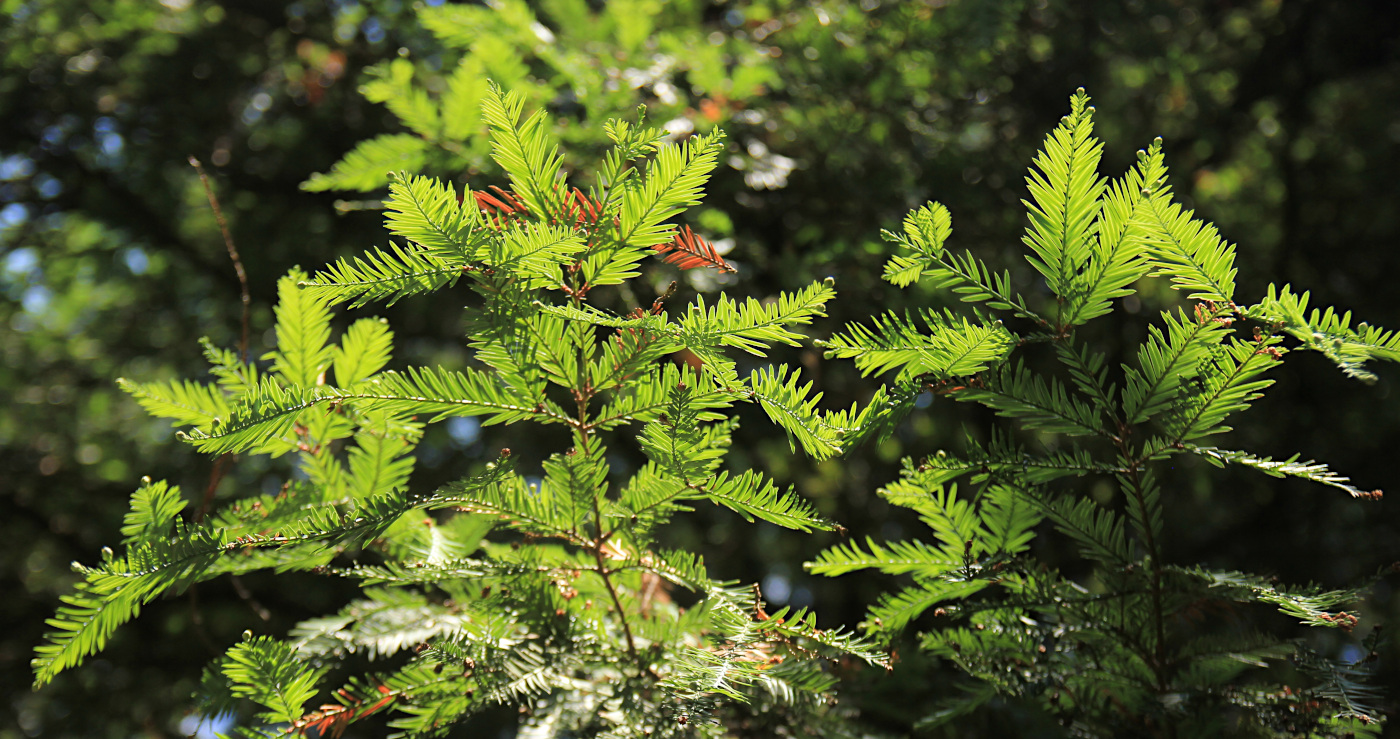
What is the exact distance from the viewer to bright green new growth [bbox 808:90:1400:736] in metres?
0.84

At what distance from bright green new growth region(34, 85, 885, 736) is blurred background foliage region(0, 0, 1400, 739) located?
86 cm

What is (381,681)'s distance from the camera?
107 cm

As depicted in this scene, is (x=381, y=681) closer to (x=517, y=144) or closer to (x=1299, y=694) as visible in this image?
(x=517, y=144)

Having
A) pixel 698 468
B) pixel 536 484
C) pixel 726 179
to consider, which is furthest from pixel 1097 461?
pixel 726 179

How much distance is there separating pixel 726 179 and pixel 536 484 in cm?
126

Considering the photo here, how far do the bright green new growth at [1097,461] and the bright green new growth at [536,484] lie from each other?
0.16 meters

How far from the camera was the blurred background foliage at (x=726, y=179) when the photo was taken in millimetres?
2084

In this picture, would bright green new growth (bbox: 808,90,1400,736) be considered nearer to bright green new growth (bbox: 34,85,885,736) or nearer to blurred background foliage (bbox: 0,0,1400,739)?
bright green new growth (bbox: 34,85,885,736)

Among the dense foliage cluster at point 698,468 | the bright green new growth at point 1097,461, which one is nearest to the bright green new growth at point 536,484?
the dense foliage cluster at point 698,468

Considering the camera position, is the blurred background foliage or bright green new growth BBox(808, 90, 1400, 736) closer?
bright green new growth BBox(808, 90, 1400, 736)

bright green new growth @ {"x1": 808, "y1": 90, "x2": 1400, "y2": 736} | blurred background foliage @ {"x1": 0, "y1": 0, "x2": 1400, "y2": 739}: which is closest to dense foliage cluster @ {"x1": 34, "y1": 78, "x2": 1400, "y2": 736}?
bright green new growth @ {"x1": 808, "y1": 90, "x2": 1400, "y2": 736}

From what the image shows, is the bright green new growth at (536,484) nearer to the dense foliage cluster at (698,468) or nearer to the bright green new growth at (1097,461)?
the dense foliage cluster at (698,468)

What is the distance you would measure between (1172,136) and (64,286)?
4800mm

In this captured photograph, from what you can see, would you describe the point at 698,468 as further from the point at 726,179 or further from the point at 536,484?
the point at 726,179
